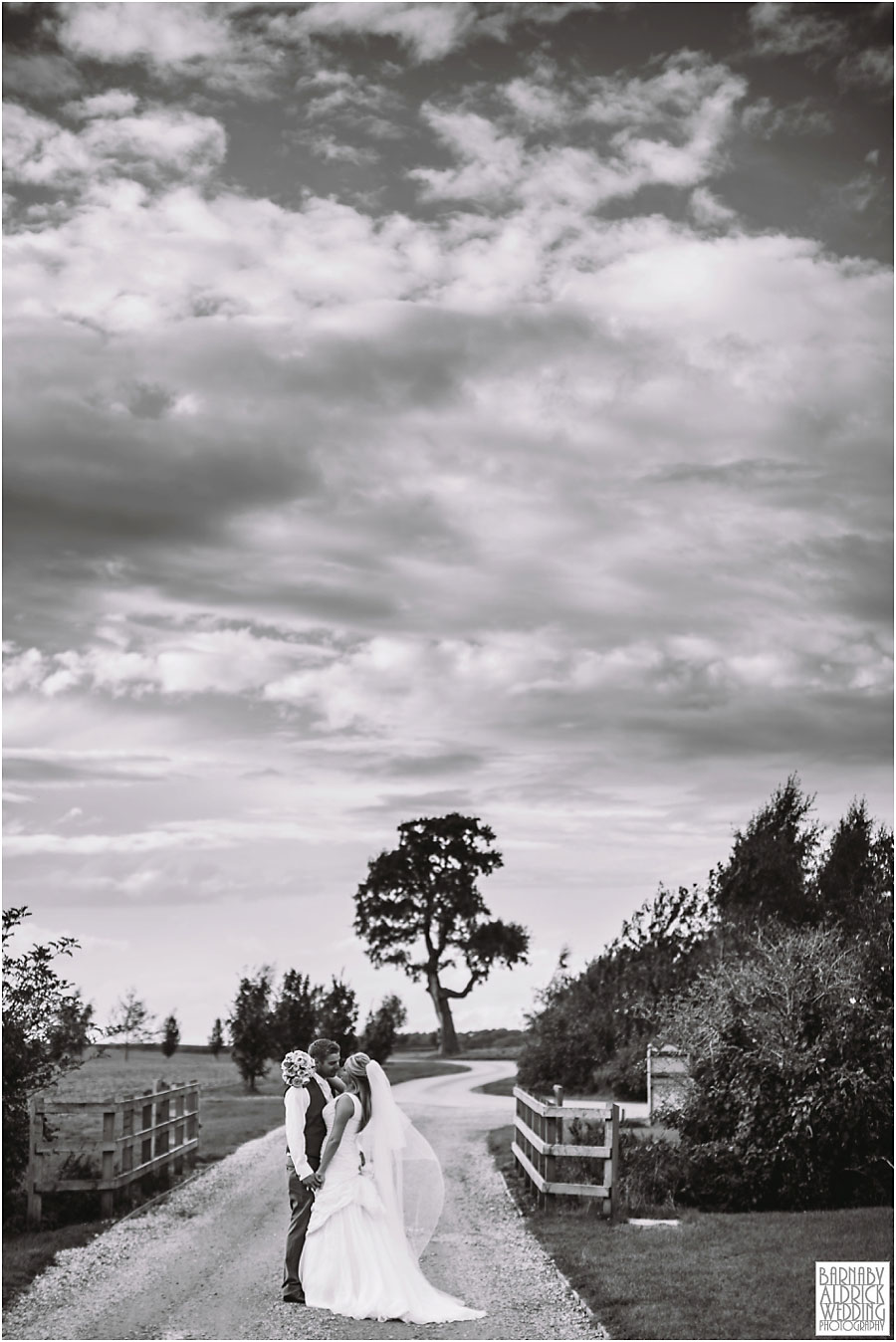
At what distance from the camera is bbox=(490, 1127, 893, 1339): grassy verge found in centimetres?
1019

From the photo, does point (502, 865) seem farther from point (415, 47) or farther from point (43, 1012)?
point (415, 47)

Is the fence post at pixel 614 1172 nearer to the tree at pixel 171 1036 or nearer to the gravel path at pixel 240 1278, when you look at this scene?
the gravel path at pixel 240 1278

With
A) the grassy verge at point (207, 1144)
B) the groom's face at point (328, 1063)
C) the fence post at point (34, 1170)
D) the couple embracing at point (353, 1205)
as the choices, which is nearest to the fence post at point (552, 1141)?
the grassy verge at point (207, 1144)

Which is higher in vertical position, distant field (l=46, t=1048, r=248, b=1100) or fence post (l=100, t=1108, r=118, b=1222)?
fence post (l=100, t=1108, r=118, b=1222)

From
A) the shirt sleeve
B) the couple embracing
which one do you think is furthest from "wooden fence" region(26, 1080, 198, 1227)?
the shirt sleeve

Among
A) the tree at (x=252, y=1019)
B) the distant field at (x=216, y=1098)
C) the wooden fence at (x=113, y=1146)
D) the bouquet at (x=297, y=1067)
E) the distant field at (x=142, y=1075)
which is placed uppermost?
the bouquet at (x=297, y=1067)

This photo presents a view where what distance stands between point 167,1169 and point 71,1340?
7226mm

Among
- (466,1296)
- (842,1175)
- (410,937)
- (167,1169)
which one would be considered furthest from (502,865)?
(167,1169)

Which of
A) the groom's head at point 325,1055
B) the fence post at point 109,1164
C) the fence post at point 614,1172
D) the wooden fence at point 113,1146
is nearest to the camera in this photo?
the groom's head at point 325,1055

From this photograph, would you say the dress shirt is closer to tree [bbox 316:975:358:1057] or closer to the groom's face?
the groom's face

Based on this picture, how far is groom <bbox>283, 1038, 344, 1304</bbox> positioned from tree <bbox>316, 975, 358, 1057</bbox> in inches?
72.0

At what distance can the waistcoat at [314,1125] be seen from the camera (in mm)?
9078

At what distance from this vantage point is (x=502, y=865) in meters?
12.9

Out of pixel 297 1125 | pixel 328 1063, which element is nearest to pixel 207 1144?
pixel 297 1125
